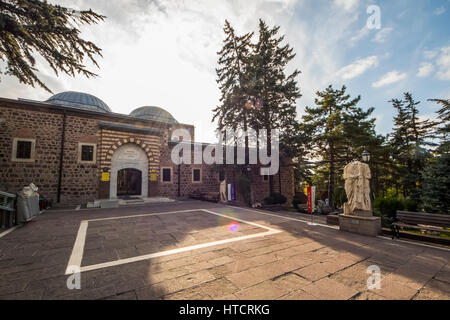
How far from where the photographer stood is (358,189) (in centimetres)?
546

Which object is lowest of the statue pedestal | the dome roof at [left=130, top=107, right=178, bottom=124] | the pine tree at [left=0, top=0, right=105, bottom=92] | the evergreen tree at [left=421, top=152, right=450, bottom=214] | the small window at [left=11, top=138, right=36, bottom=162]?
the statue pedestal

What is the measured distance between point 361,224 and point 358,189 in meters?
1.03

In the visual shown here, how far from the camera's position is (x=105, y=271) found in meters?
2.97

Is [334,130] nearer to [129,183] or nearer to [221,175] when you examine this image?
[221,175]

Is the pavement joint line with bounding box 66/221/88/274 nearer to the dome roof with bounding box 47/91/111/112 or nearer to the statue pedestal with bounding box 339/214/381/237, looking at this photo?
the statue pedestal with bounding box 339/214/381/237

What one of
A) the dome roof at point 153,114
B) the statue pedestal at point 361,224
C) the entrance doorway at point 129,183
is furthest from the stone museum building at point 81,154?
the statue pedestal at point 361,224

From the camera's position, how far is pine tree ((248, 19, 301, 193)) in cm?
1444

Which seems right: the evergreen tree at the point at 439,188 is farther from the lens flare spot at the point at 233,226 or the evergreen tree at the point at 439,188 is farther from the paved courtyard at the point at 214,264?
the lens flare spot at the point at 233,226

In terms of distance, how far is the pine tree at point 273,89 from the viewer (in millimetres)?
14438

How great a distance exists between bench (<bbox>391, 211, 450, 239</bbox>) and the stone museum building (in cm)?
1027

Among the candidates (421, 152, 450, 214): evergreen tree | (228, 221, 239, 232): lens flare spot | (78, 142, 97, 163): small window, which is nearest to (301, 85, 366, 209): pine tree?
(421, 152, 450, 214): evergreen tree

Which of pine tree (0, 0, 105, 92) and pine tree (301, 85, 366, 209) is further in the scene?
pine tree (301, 85, 366, 209)

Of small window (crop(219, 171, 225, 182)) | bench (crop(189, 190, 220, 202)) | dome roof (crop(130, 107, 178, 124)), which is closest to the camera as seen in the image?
bench (crop(189, 190, 220, 202))

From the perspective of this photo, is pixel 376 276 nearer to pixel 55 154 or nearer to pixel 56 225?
pixel 56 225
